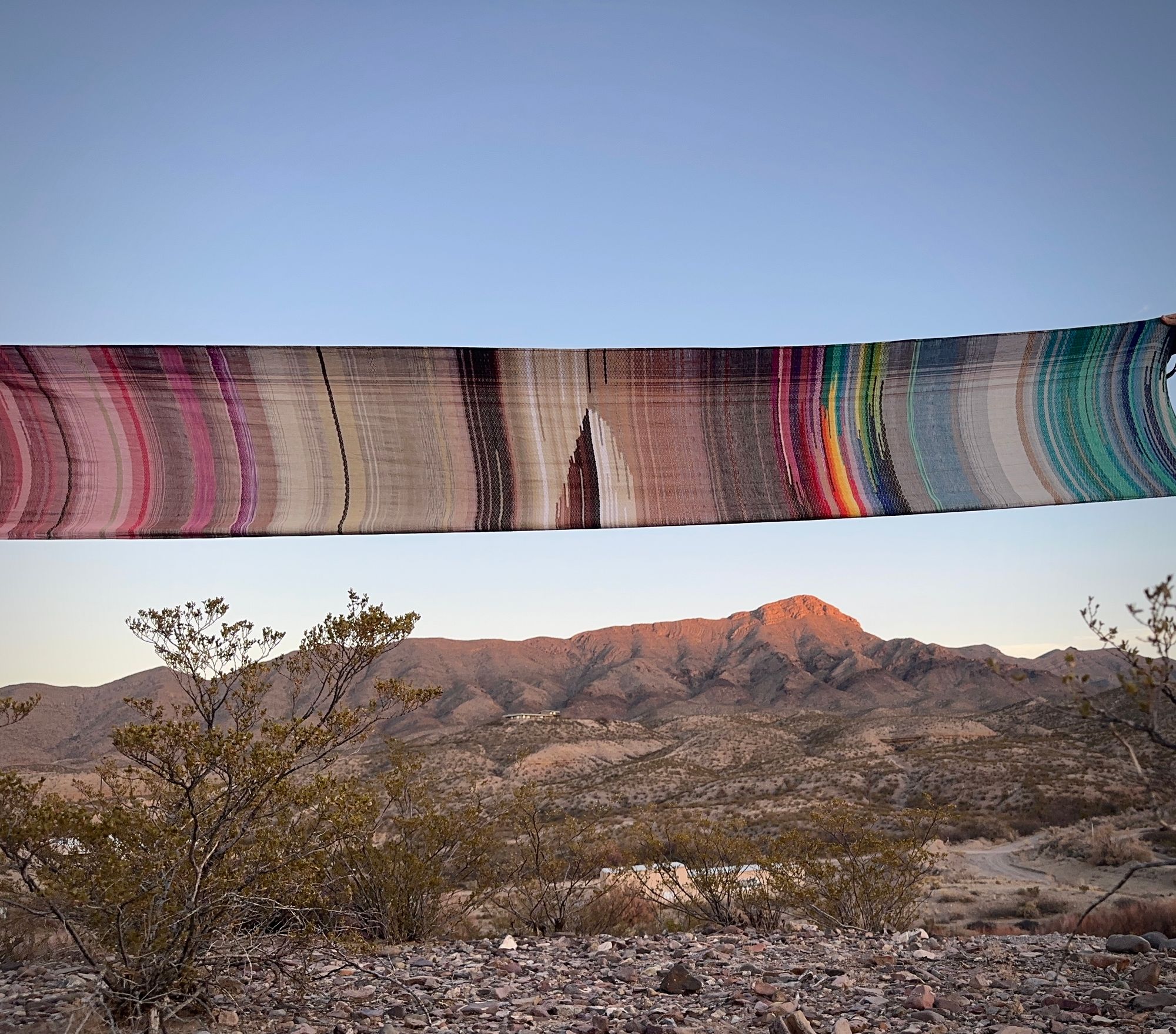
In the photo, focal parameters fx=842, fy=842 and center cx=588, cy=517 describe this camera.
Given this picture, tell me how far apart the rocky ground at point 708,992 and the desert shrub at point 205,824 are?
252 mm

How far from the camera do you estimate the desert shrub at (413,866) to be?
6.25 m

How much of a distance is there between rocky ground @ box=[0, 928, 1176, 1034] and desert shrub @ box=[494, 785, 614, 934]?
2.56m

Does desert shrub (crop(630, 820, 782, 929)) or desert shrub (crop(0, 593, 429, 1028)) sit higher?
desert shrub (crop(0, 593, 429, 1028))

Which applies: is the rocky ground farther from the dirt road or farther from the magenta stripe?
the dirt road

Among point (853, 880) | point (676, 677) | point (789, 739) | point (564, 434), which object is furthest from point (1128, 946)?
point (676, 677)

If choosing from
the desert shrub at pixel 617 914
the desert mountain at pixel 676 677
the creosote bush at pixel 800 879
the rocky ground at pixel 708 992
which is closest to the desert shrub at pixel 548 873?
the desert shrub at pixel 617 914

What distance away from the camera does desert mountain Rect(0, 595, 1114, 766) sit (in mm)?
63969

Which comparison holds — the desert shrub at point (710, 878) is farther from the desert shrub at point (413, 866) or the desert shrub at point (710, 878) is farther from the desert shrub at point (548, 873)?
the desert shrub at point (413, 866)

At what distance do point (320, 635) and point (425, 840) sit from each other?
3.72 m

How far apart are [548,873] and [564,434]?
6995mm

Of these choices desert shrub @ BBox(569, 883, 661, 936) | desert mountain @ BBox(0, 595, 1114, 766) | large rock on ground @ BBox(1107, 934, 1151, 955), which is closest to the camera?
large rock on ground @ BBox(1107, 934, 1151, 955)

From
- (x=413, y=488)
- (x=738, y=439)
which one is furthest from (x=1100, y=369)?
(x=413, y=488)

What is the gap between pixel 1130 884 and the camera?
1240 centimetres

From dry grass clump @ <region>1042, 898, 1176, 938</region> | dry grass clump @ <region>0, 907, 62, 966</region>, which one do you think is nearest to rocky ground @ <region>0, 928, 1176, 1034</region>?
dry grass clump @ <region>0, 907, 62, 966</region>
